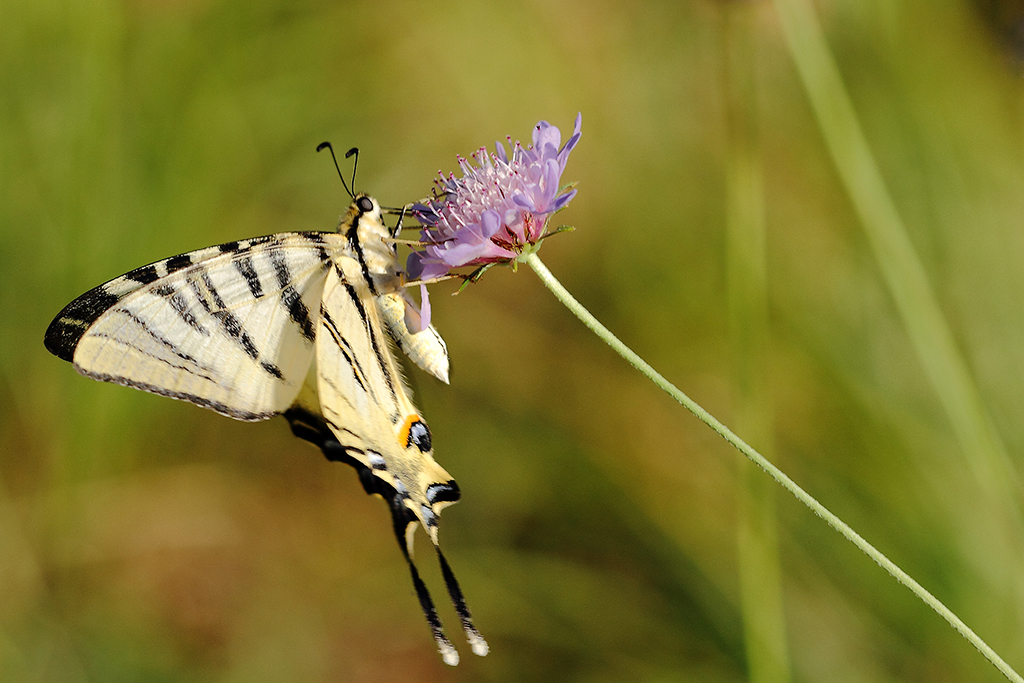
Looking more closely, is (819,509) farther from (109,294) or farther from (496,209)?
(109,294)

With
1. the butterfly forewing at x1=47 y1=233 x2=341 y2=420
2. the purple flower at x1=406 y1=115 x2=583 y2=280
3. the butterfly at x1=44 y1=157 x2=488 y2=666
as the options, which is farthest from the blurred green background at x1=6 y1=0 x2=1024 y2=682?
the butterfly forewing at x1=47 y1=233 x2=341 y2=420

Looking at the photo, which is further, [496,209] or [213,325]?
[213,325]

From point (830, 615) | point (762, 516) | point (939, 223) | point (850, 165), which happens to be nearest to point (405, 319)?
point (762, 516)

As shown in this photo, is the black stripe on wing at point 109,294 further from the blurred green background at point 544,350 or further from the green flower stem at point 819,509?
the blurred green background at point 544,350

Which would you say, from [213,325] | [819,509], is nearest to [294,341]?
[213,325]

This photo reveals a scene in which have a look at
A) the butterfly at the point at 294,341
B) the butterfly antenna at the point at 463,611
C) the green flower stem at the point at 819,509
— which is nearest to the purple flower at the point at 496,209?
the butterfly at the point at 294,341

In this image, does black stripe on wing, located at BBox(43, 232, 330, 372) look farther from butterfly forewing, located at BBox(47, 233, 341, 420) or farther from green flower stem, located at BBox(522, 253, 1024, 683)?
green flower stem, located at BBox(522, 253, 1024, 683)
